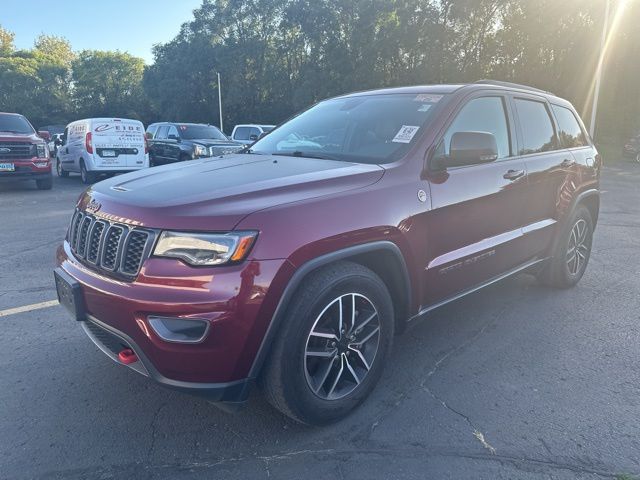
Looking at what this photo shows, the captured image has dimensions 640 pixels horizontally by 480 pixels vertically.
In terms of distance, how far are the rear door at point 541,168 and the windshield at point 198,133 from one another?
11.4m

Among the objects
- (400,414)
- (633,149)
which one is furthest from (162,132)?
(633,149)

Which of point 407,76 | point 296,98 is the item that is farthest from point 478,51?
point 296,98

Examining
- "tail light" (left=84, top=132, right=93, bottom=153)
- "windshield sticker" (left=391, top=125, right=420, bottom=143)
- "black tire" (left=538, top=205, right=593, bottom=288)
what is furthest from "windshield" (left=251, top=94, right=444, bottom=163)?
"tail light" (left=84, top=132, right=93, bottom=153)

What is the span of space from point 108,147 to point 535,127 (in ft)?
37.3

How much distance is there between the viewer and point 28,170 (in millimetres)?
11664

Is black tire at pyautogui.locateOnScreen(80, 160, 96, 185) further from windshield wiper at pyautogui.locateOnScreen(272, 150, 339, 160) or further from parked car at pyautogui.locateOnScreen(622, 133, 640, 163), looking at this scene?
parked car at pyautogui.locateOnScreen(622, 133, 640, 163)

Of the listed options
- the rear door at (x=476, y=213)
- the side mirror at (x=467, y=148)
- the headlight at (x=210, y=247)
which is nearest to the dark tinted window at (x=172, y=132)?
the rear door at (x=476, y=213)

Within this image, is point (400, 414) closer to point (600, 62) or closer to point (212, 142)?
point (212, 142)

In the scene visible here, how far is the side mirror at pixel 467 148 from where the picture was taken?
3.12 meters

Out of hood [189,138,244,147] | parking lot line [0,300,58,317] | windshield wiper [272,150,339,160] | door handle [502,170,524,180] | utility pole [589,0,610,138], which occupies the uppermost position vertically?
utility pole [589,0,610,138]

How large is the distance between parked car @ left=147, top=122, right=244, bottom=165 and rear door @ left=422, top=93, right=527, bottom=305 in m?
9.74

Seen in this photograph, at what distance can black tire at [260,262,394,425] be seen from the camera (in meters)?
2.40

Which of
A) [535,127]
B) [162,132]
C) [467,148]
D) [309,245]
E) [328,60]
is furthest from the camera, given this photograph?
[328,60]

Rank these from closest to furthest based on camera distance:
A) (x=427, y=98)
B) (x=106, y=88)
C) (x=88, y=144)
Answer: (x=427, y=98), (x=88, y=144), (x=106, y=88)
